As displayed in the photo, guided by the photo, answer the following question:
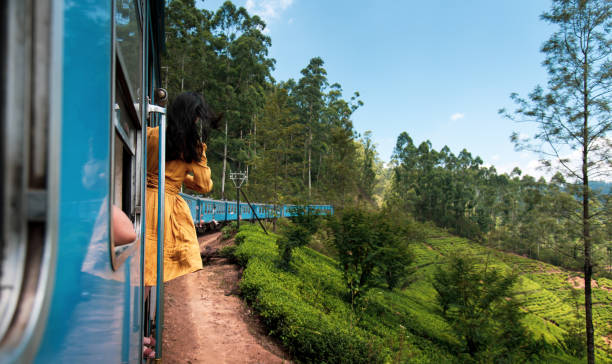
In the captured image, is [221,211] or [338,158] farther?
[338,158]

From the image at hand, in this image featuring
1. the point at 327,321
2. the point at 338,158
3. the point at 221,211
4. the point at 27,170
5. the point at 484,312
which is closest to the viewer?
the point at 27,170

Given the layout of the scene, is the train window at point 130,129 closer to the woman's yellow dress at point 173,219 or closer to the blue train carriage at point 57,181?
the woman's yellow dress at point 173,219

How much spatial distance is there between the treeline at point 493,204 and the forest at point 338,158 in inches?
1.9

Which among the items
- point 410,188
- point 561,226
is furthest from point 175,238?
point 410,188

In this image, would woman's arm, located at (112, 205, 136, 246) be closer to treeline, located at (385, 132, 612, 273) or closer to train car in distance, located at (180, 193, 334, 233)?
train car in distance, located at (180, 193, 334, 233)

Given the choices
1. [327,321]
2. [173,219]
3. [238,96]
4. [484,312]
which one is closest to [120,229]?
[173,219]

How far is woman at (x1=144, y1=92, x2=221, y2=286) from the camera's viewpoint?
184 cm

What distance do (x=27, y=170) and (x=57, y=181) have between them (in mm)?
57

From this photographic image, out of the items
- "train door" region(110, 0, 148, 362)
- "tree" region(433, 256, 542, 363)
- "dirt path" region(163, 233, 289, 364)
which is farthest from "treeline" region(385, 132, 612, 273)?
"train door" region(110, 0, 148, 362)

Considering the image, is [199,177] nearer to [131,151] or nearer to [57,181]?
[131,151]

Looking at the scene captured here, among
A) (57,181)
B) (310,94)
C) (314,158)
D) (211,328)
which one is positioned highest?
(310,94)

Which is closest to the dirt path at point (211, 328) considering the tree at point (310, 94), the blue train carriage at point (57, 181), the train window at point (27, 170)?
the blue train carriage at point (57, 181)

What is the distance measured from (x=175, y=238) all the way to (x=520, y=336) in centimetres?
796

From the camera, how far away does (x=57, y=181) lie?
37cm
